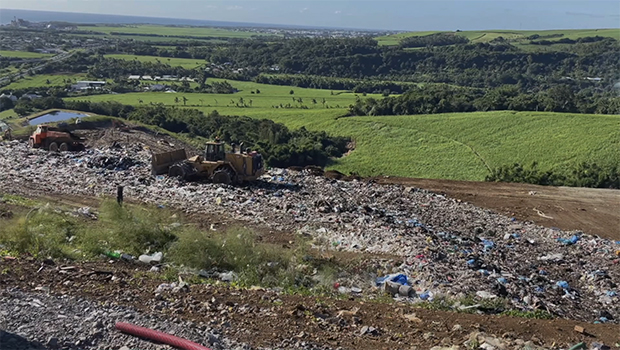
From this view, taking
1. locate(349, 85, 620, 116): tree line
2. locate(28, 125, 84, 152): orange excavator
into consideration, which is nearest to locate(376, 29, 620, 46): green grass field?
locate(349, 85, 620, 116): tree line

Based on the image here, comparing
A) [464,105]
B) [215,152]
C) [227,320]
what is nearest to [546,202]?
[215,152]

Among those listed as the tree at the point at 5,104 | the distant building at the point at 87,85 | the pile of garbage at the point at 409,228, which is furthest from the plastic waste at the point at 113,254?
the distant building at the point at 87,85

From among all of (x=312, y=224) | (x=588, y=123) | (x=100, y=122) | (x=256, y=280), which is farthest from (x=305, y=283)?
(x=588, y=123)

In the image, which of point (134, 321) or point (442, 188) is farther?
point (442, 188)

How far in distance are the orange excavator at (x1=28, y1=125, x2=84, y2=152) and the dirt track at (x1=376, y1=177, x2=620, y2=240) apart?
33.6 feet

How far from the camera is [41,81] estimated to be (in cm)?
4881

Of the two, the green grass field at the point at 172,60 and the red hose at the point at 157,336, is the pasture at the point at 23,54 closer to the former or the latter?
the green grass field at the point at 172,60

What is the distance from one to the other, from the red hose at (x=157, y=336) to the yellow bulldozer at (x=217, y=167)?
9615 millimetres

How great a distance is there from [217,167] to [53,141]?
7119 millimetres

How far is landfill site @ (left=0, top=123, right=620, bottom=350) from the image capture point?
627cm

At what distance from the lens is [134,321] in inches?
243

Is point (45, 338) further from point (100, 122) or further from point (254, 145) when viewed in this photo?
point (100, 122)

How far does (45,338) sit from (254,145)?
2185cm

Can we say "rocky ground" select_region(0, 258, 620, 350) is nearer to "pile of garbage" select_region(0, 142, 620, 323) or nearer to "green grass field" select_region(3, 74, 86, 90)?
"pile of garbage" select_region(0, 142, 620, 323)
